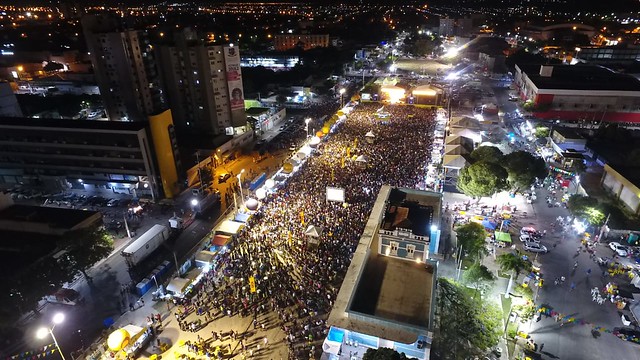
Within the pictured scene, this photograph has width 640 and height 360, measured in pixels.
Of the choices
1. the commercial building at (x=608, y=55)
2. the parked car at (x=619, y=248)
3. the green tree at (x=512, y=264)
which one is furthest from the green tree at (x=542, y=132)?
the commercial building at (x=608, y=55)

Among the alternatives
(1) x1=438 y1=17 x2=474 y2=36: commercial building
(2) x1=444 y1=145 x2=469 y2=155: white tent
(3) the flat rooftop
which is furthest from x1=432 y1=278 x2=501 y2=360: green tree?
(1) x1=438 y1=17 x2=474 y2=36: commercial building

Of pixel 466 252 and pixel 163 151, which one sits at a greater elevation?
pixel 163 151

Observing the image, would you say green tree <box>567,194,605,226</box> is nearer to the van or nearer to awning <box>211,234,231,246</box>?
awning <box>211,234,231,246</box>

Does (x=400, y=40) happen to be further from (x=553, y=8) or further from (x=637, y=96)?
(x=553, y=8)

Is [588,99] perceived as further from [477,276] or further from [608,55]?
[608,55]

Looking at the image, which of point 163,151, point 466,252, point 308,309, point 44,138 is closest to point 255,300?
point 308,309

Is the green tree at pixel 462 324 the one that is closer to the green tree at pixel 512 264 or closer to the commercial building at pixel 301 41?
the green tree at pixel 512 264
